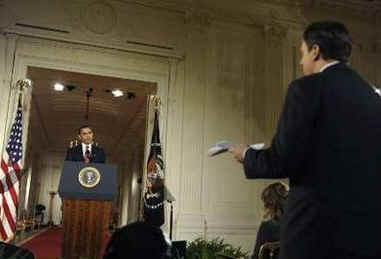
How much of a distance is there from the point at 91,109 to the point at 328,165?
521 inches

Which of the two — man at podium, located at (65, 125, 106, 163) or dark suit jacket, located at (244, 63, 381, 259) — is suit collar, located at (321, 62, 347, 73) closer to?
dark suit jacket, located at (244, 63, 381, 259)

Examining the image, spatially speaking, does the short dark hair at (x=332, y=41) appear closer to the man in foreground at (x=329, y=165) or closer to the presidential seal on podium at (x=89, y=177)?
the man in foreground at (x=329, y=165)

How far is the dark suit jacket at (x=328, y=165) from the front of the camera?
1305 millimetres

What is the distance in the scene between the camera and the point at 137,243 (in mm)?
1353

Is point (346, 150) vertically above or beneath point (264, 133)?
beneath

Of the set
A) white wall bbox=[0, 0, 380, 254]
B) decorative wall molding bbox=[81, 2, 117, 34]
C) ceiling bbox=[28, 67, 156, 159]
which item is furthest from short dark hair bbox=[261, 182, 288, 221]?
decorative wall molding bbox=[81, 2, 117, 34]

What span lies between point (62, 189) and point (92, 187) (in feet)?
1.19

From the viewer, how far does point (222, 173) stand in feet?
26.1

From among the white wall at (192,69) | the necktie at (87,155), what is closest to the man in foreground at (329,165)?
the necktie at (87,155)

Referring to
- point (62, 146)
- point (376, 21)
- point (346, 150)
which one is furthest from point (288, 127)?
point (62, 146)

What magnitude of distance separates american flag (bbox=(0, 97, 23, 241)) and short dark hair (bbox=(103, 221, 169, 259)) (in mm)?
5674

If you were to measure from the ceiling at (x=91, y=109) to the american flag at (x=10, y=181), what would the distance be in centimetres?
143

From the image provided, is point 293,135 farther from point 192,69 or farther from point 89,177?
point 192,69

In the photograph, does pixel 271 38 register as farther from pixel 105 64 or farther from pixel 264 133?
pixel 105 64
